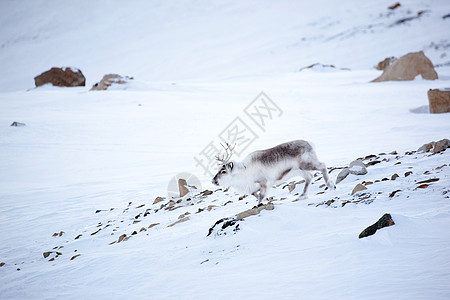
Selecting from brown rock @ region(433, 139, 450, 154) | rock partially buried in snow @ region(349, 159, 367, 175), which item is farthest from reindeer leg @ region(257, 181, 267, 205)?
brown rock @ region(433, 139, 450, 154)

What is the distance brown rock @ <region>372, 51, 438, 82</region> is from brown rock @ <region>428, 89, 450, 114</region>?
9.29 meters

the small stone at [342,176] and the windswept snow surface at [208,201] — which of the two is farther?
the small stone at [342,176]

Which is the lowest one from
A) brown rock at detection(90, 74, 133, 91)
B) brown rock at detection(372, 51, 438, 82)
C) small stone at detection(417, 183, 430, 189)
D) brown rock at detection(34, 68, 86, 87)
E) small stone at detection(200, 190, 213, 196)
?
small stone at detection(200, 190, 213, 196)

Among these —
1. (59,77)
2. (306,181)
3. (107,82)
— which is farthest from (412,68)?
(59,77)

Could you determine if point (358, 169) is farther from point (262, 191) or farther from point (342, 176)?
point (262, 191)

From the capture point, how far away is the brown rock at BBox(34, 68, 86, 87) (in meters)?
29.8

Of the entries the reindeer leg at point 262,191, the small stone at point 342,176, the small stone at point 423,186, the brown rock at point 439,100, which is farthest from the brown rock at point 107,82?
the small stone at point 423,186

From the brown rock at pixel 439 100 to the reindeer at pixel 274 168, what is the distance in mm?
11012

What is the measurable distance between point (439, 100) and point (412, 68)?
9676 millimetres

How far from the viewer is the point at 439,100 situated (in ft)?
47.8

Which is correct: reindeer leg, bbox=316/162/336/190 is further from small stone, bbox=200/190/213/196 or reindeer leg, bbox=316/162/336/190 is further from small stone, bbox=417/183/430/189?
small stone, bbox=200/190/213/196

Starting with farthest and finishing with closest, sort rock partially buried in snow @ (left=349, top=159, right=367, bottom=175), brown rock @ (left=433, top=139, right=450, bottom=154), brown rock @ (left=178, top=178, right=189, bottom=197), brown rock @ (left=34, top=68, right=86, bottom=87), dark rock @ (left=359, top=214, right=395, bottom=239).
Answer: brown rock @ (left=34, top=68, right=86, bottom=87), brown rock @ (left=178, top=178, right=189, bottom=197), brown rock @ (left=433, top=139, right=450, bottom=154), rock partially buried in snow @ (left=349, top=159, right=367, bottom=175), dark rock @ (left=359, top=214, right=395, bottom=239)

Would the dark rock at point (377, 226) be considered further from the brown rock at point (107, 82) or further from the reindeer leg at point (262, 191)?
the brown rock at point (107, 82)

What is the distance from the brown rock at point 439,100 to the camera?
14375 mm
